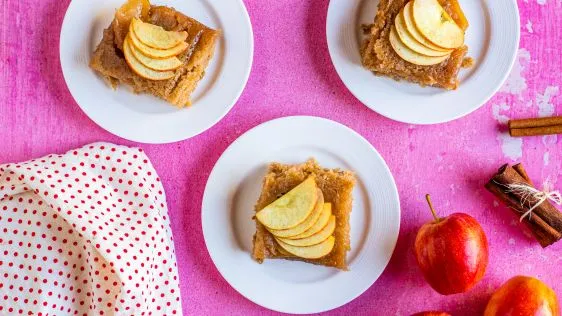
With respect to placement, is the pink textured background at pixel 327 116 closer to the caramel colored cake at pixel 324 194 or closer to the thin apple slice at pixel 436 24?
the caramel colored cake at pixel 324 194

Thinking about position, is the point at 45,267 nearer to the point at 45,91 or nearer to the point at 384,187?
the point at 45,91

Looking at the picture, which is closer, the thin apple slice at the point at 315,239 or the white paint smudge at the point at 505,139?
the thin apple slice at the point at 315,239

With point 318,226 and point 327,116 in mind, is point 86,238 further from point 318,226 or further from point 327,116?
point 327,116

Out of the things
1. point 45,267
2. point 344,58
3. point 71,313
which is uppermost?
point 344,58

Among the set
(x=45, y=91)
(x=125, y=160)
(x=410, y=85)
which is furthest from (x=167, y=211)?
(x=410, y=85)

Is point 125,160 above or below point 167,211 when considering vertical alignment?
above

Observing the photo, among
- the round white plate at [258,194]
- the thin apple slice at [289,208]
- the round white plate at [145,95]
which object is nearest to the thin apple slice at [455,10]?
the round white plate at [258,194]

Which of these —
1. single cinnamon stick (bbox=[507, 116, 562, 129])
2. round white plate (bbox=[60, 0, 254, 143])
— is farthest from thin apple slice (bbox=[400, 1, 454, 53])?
round white plate (bbox=[60, 0, 254, 143])
